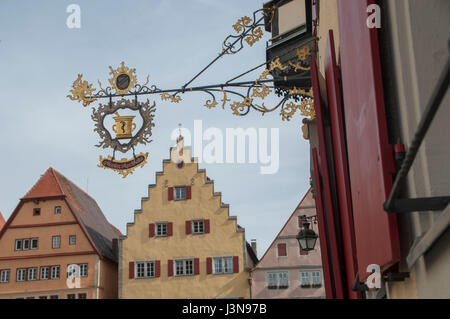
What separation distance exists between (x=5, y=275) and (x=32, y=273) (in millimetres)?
1761

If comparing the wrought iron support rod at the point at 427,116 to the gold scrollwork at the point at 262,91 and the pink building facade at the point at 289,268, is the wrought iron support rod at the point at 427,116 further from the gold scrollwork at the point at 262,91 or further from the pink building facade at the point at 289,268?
the pink building facade at the point at 289,268

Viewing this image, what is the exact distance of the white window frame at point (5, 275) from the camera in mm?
39094

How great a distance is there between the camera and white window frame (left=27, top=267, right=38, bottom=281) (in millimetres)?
38875

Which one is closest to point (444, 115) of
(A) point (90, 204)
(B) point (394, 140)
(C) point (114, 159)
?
(B) point (394, 140)

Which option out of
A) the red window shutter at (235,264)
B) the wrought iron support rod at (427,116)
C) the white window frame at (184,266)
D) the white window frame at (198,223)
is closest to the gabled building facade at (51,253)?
the white window frame at (184,266)

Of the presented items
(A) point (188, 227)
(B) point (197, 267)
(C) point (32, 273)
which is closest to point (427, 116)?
(B) point (197, 267)

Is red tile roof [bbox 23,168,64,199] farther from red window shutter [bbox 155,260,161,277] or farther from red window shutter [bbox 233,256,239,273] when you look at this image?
red window shutter [bbox 233,256,239,273]

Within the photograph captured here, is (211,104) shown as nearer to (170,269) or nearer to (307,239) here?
(307,239)

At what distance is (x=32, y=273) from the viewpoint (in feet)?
128

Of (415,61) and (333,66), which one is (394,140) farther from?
(333,66)

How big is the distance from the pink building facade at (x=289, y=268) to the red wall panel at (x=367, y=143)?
3143 centimetres

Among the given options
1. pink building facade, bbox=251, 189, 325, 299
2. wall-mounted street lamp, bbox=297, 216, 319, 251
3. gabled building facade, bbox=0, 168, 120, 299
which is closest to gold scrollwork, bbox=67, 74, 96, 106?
wall-mounted street lamp, bbox=297, 216, 319, 251

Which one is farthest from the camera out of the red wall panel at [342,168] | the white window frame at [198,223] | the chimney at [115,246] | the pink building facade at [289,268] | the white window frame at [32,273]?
the chimney at [115,246]
